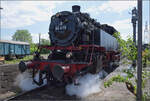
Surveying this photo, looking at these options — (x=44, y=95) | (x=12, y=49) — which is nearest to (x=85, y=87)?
(x=44, y=95)

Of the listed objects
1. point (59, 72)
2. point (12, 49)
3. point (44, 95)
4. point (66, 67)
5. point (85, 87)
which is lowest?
point (44, 95)

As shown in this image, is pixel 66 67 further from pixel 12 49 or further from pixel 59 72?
pixel 12 49

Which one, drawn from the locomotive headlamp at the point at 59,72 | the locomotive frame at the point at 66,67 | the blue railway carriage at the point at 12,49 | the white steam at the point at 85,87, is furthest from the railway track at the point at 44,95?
the blue railway carriage at the point at 12,49

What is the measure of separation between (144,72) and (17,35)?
130666 mm

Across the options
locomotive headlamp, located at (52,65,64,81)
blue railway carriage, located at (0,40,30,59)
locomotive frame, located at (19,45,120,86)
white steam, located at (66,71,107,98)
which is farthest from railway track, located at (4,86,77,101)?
blue railway carriage, located at (0,40,30,59)

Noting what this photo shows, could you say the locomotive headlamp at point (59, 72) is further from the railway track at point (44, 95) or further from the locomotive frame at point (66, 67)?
the railway track at point (44, 95)

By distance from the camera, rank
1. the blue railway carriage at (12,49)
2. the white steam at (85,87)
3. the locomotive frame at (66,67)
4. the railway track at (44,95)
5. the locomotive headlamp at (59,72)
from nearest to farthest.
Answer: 1. the locomotive headlamp at (59,72)
2. the railway track at (44,95)
3. the locomotive frame at (66,67)
4. the white steam at (85,87)
5. the blue railway carriage at (12,49)

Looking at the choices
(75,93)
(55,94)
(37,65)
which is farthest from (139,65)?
(37,65)

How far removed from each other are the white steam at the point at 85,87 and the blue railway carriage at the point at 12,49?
63.1 feet

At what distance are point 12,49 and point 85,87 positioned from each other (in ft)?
71.7

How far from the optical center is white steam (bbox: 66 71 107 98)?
6609mm

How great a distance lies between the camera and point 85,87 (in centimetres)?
702

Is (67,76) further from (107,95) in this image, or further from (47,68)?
(107,95)

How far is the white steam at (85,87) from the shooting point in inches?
260
